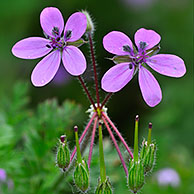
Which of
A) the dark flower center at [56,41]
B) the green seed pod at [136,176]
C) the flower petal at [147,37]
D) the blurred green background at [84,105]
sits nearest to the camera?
the green seed pod at [136,176]

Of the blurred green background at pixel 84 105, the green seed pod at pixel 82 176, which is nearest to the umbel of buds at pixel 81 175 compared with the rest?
the green seed pod at pixel 82 176

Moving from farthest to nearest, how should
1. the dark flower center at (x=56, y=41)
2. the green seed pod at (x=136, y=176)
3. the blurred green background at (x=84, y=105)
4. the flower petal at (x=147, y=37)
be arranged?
1. the blurred green background at (x=84, y=105)
2. the dark flower center at (x=56, y=41)
3. the flower petal at (x=147, y=37)
4. the green seed pod at (x=136, y=176)

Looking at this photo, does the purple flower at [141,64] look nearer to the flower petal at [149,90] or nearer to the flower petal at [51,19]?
the flower petal at [149,90]

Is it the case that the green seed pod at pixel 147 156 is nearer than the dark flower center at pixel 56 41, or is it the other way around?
the green seed pod at pixel 147 156

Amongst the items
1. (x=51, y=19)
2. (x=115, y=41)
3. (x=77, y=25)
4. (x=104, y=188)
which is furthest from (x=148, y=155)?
(x=51, y=19)

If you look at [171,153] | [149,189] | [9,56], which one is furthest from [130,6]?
[149,189]

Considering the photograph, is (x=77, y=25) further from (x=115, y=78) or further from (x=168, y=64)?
(x=168, y=64)

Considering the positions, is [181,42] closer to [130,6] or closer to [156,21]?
[156,21]

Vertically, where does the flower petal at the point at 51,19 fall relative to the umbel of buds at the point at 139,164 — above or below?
above
